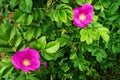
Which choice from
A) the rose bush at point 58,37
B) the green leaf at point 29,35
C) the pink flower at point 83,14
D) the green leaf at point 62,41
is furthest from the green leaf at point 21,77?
the green leaf at point 62,41

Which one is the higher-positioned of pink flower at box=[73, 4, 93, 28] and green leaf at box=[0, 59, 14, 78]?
pink flower at box=[73, 4, 93, 28]

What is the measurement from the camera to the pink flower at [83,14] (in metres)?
2.00

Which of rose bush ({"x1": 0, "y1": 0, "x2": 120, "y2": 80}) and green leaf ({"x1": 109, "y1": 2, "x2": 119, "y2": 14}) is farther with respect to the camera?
green leaf ({"x1": 109, "y1": 2, "x2": 119, "y2": 14})

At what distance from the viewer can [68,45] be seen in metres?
2.46

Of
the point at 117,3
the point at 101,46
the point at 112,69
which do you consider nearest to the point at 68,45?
the point at 101,46

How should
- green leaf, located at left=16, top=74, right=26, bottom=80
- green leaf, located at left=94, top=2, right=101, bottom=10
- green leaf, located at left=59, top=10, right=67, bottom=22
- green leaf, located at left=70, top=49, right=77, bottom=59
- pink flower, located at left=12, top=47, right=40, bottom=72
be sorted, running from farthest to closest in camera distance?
1. green leaf, located at left=70, top=49, right=77, bottom=59
2. green leaf, located at left=94, top=2, right=101, bottom=10
3. green leaf, located at left=59, top=10, right=67, bottom=22
4. green leaf, located at left=16, top=74, right=26, bottom=80
5. pink flower, located at left=12, top=47, right=40, bottom=72

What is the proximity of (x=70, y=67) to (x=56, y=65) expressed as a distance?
0.12 meters

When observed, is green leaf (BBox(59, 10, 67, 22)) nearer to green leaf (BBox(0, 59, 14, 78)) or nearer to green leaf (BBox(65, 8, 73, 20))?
green leaf (BBox(65, 8, 73, 20))

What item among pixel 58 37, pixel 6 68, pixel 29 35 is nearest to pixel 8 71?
pixel 6 68

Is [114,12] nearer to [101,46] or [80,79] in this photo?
[101,46]

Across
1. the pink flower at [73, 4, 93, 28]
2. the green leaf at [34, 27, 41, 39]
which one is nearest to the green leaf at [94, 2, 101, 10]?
the pink flower at [73, 4, 93, 28]

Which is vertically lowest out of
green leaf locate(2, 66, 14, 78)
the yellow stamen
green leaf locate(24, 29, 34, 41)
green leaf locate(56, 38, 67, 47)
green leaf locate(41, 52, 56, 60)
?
green leaf locate(56, 38, 67, 47)

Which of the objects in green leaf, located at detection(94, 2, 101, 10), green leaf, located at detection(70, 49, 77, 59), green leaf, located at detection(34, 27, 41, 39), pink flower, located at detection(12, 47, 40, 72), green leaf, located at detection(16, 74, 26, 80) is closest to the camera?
pink flower, located at detection(12, 47, 40, 72)

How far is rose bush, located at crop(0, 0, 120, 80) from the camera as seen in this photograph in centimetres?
159
